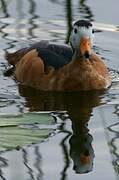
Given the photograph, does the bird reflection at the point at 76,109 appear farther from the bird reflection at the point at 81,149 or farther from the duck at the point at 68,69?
the duck at the point at 68,69

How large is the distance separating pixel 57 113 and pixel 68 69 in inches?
43.2

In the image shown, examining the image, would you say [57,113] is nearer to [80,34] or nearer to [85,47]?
[85,47]

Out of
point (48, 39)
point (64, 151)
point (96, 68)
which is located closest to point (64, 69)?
point (96, 68)

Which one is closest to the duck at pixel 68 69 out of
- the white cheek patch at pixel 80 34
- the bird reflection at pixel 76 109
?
the white cheek patch at pixel 80 34

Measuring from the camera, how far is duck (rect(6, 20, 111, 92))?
856 cm

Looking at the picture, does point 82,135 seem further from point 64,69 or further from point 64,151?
point 64,69

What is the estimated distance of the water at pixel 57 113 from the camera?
6.09 m

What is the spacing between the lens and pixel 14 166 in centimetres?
602

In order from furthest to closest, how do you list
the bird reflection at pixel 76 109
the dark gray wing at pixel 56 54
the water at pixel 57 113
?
the dark gray wing at pixel 56 54, the bird reflection at pixel 76 109, the water at pixel 57 113

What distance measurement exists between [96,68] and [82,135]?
1956 mm

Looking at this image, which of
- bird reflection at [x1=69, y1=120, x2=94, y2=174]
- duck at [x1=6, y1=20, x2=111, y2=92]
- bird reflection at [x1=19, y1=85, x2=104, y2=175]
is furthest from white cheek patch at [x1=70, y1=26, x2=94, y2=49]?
bird reflection at [x1=69, y1=120, x2=94, y2=174]

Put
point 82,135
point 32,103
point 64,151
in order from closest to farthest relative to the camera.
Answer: point 64,151 < point 82,135 < point 32,103

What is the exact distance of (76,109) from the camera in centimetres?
792

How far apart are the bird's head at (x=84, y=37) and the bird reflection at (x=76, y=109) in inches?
18.0
